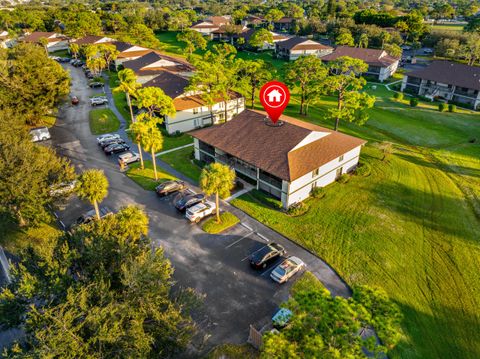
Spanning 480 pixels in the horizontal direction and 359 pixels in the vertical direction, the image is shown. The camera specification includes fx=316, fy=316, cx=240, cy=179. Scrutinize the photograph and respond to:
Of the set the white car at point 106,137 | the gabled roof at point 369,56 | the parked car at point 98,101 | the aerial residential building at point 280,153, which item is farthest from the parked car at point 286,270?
the gabled roof at point 369,56

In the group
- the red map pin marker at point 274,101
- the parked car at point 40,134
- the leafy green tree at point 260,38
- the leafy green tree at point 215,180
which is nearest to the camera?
the leafy green tree at point 215,180

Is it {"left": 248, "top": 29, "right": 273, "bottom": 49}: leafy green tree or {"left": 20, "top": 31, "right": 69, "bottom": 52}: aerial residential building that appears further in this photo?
{"left": 248, "top": 29, "right": 273, "bottom": 49}: leafy green tree

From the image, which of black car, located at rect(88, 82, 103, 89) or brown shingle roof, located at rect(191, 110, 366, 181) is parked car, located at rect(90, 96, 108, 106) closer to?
black car, located at rect(88, 82, 103, 89)

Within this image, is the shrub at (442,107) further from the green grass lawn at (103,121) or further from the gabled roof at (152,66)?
the green grass lawn at (103,121)

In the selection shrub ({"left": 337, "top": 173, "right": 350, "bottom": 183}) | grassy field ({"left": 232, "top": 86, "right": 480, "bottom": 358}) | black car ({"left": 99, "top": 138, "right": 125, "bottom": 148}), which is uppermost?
black car ({"left": 99, "top": 138, "right": 125, "bottom": 148})

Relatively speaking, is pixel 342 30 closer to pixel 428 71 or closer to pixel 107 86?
pixel 428 71

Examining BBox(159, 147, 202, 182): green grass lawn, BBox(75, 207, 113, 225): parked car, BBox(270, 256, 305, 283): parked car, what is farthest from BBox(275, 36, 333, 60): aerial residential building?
BBox(270, 256, 305, 283): parked car

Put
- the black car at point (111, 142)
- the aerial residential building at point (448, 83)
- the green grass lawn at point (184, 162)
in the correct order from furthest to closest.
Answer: the aerial residential building at point (448, 83) < the black car at point (111, 142) < the green grass lawn at point (184, 162)

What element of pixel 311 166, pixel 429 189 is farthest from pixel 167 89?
pixel 429 189
